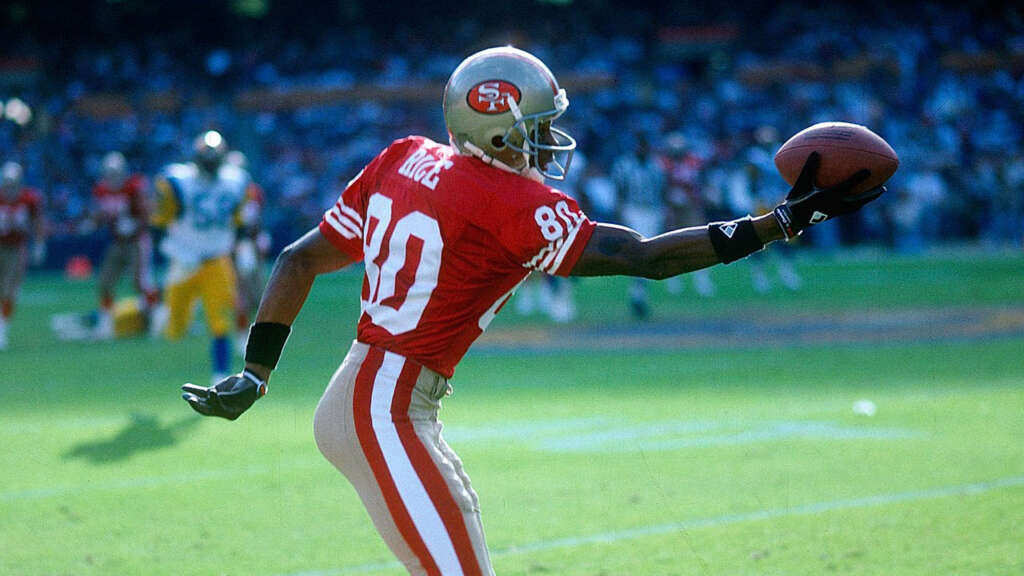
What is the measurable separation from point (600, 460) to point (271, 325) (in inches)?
155

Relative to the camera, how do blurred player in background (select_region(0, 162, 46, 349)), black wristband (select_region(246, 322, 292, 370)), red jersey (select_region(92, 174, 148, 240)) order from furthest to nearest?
red jersey (select_region(92, 174, 148, 240)) → blurred player in background (select_region(0, 162, 46, 349)) → black wristband (select_region(246, 322, 292, 370))

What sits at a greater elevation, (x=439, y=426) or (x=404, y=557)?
(x=439, y=426)

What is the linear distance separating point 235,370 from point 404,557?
8.56m

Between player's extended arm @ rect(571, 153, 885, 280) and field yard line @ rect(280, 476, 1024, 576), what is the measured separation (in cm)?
238

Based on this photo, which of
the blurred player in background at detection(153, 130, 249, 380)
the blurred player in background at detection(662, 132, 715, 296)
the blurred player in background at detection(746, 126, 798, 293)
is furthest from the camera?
the blurred player in background at detection(746, 126, 798, 293)

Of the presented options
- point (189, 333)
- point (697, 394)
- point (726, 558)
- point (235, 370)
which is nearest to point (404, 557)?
point (726, 558)

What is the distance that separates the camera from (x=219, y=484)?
7.03 metres

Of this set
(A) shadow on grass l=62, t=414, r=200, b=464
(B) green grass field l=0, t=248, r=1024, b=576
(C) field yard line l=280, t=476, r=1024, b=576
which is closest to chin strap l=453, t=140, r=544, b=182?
(B) green grass field l=0, t=248, r=1024, b=576

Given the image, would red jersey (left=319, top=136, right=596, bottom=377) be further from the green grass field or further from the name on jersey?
the green grass field

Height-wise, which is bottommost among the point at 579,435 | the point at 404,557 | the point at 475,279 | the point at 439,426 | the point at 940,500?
the point at 579,435

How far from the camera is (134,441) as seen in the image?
8344 mm

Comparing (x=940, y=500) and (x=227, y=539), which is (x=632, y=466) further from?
(x=227, y=539)

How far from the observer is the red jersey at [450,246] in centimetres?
333

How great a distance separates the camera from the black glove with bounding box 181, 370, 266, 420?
3668 mm
